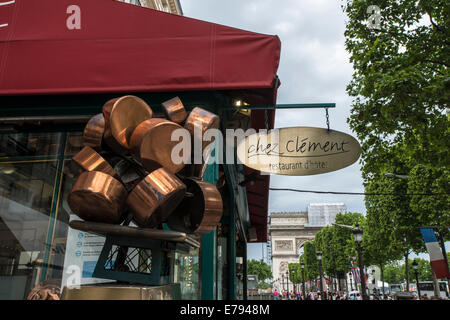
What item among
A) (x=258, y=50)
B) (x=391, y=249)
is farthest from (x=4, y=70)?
(x=391, y=249)

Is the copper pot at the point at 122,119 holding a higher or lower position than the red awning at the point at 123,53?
lower

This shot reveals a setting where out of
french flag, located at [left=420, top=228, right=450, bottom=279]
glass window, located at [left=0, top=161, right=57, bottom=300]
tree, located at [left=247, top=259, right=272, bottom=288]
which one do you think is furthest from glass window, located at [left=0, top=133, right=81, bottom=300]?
tree, located at [left=247, top=259, right=272, bottom=288]

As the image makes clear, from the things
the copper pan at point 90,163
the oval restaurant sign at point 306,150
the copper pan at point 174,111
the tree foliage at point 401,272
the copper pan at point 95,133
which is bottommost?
the tree foliage at point 401,272

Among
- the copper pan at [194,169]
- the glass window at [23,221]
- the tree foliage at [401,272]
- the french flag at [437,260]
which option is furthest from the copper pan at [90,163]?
the tree foliage at [401,272]

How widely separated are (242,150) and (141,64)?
136 centimetres

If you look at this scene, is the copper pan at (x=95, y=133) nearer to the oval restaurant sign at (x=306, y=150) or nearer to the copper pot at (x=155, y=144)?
the copper pot at (x=155, y=144)

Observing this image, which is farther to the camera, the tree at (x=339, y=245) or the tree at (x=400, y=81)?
the tree at (x=339, y=245)

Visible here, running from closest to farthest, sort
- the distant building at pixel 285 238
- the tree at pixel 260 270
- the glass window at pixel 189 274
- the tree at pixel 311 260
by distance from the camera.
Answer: the glass window at pixel 189 274
the tree at pixel 311 260
the distant building at pixel 285 238
the tree at pixel 260 270

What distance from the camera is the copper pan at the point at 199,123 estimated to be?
1668 millimetres

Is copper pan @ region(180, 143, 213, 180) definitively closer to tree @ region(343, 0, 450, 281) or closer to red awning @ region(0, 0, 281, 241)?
red awning @ region(0, 0, 281, 241)

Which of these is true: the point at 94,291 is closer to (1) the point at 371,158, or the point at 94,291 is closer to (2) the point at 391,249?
(1) the point at 371,158

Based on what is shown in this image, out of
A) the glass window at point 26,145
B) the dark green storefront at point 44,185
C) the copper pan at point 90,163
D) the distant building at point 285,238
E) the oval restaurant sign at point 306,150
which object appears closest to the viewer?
the copper pan at point 90,163

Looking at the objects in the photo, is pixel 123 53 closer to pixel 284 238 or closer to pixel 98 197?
pixel 98 197

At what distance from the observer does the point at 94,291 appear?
1301 mm
